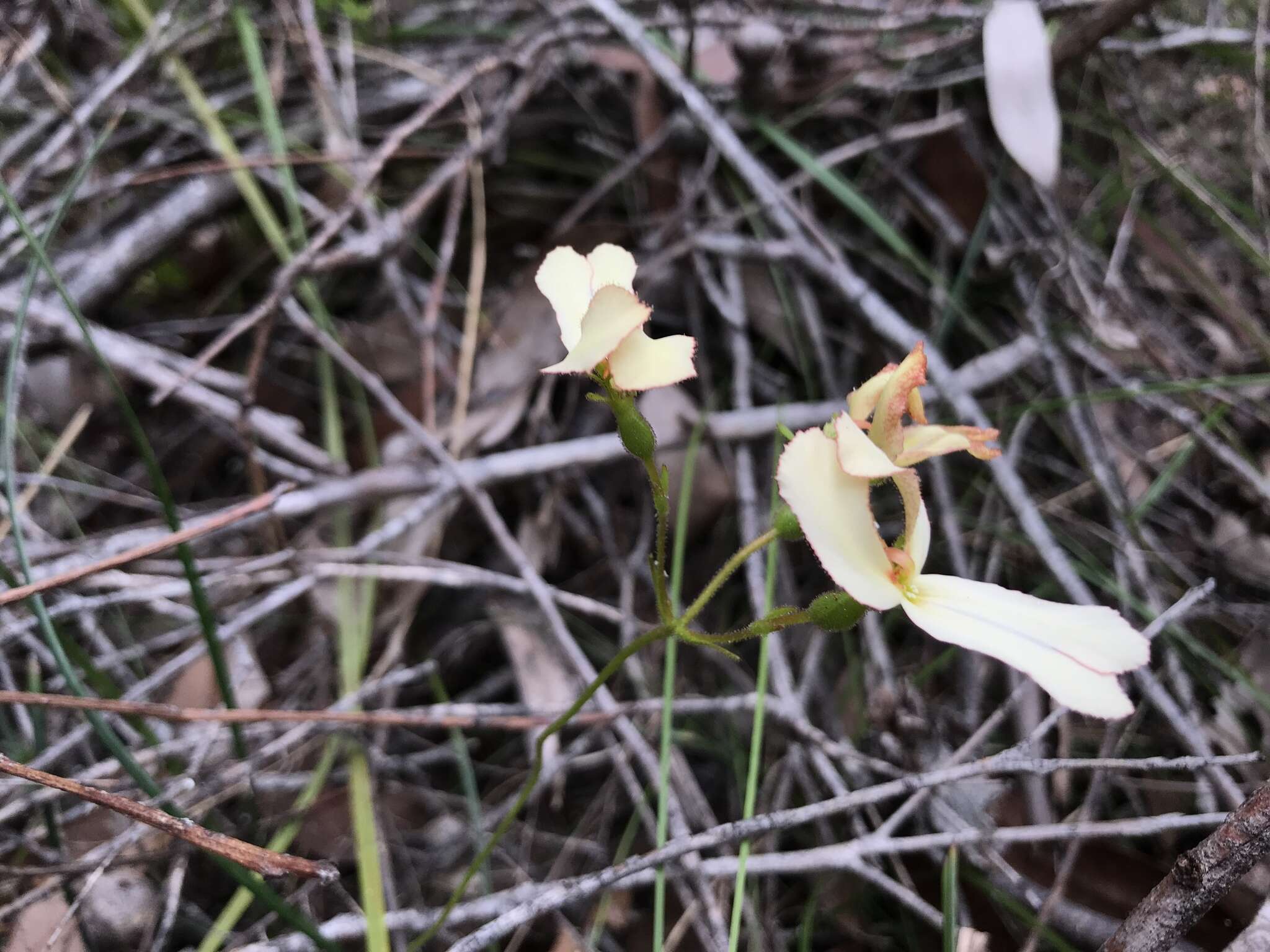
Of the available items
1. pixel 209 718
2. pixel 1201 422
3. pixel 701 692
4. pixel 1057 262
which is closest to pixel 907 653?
pixel 701 692

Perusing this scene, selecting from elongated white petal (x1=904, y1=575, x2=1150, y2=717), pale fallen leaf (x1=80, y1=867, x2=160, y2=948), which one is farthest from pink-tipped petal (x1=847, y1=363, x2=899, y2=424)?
pale fallen leaf (x1=80, y1=867, x2=160, y2=948)

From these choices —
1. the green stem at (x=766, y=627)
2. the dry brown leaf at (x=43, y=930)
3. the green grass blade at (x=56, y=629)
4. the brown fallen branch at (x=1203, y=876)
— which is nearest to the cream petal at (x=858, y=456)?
the green stem at (x=766, y=627)

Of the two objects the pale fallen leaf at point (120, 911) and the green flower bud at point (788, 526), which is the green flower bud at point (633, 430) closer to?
the green flower bud at point (788, 526)

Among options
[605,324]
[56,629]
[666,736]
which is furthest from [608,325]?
[56,629]

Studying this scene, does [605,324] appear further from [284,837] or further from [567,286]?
[284,837]

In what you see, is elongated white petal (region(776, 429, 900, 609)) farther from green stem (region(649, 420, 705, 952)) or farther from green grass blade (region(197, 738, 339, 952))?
Answer: green grass blade (region(197, 738, 339, 952))

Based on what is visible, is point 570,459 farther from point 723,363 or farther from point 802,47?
point 802,47
